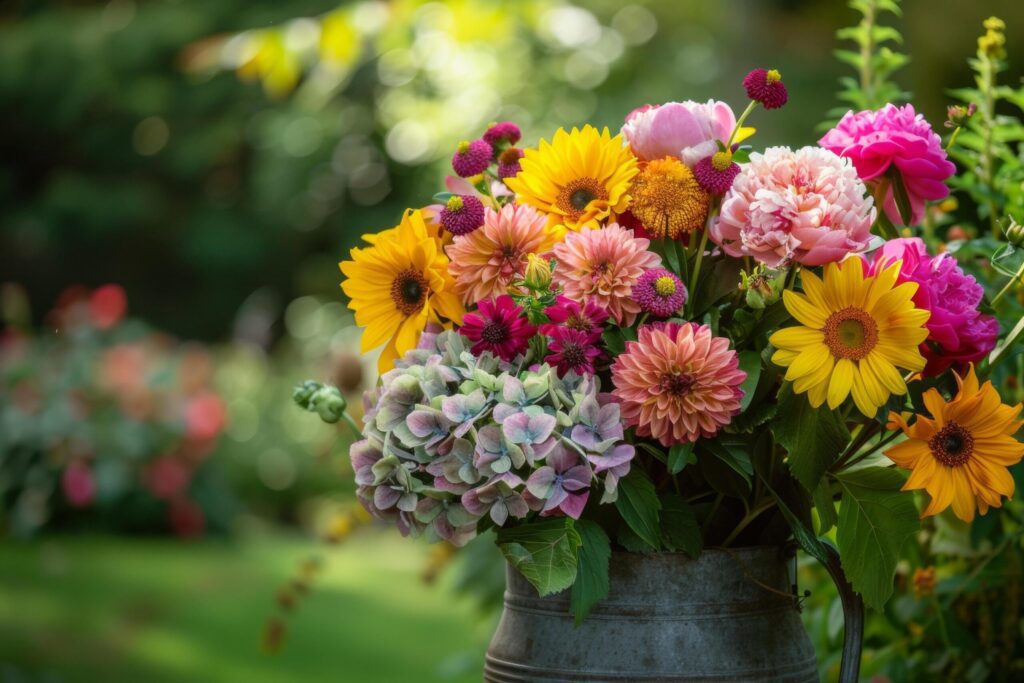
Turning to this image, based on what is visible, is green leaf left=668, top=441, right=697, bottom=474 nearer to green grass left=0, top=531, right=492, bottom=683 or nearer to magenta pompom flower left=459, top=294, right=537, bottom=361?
magenta pompom flower left=459, top=294, right=537, bottom=361

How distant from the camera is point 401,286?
1211mm

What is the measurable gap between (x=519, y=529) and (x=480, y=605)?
169 cm

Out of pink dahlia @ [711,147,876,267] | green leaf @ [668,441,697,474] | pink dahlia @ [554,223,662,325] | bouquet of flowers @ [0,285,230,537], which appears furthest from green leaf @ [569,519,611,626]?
bouquet of flowers @ [0,285,230,537]

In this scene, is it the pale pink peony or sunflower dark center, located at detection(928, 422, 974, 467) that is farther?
the pale pink peony

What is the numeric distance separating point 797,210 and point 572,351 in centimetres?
25

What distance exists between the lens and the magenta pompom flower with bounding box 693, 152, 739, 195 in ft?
3.63

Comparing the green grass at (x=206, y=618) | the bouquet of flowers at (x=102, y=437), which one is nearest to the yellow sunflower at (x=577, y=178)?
the green grass at (x=206, y=618)

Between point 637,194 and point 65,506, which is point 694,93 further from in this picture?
point 637,194

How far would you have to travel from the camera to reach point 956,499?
3.48ft

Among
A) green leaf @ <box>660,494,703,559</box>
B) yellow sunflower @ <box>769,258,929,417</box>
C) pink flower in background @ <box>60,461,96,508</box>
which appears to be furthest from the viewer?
pink flower in background @ <box>60,461,96,508</box>

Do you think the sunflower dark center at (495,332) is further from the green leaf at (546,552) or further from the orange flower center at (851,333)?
the orange flower center at (851,333)

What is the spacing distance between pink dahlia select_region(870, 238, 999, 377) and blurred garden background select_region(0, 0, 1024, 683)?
Result: 0.48m

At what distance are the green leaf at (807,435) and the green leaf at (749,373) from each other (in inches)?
1.1

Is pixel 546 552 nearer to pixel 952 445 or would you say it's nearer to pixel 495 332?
pixel 495 332
